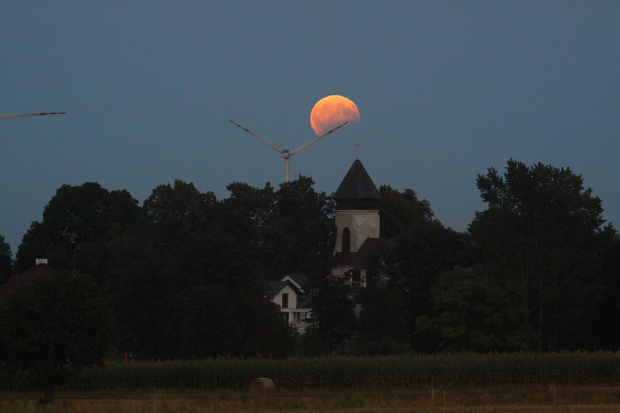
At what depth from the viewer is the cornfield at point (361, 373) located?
6316cm

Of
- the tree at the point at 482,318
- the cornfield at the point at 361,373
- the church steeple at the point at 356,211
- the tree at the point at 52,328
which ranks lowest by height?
the cornfield at the point at 361,373

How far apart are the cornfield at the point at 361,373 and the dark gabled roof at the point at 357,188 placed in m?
75.1

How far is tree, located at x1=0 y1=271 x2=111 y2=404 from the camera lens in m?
50.7

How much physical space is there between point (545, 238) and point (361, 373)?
1286 inches

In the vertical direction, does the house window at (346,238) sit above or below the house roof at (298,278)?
above

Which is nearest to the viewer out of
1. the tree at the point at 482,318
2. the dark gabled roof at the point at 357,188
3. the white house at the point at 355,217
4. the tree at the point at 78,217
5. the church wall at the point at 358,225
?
the tree at the point at 482,318

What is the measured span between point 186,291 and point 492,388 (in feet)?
107

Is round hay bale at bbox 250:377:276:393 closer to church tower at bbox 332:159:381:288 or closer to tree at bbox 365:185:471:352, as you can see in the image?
tree at bbox 365:185:471:352

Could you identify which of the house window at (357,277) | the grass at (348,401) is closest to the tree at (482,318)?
the grass at (348,401)

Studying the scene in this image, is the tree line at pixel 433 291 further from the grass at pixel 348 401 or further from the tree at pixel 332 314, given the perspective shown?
the grass at pixel 348 401

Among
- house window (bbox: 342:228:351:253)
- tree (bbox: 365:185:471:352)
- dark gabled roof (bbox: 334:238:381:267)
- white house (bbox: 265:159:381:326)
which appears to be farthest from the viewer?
house window (bbox: 342:228:351:253)

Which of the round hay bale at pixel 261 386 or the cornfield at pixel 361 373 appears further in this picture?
the cornfield at pixel 361 373

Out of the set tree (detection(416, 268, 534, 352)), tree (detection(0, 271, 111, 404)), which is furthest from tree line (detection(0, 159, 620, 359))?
tree (detection(0, 271, 111, 404))

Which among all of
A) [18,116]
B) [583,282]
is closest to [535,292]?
[583,282]
